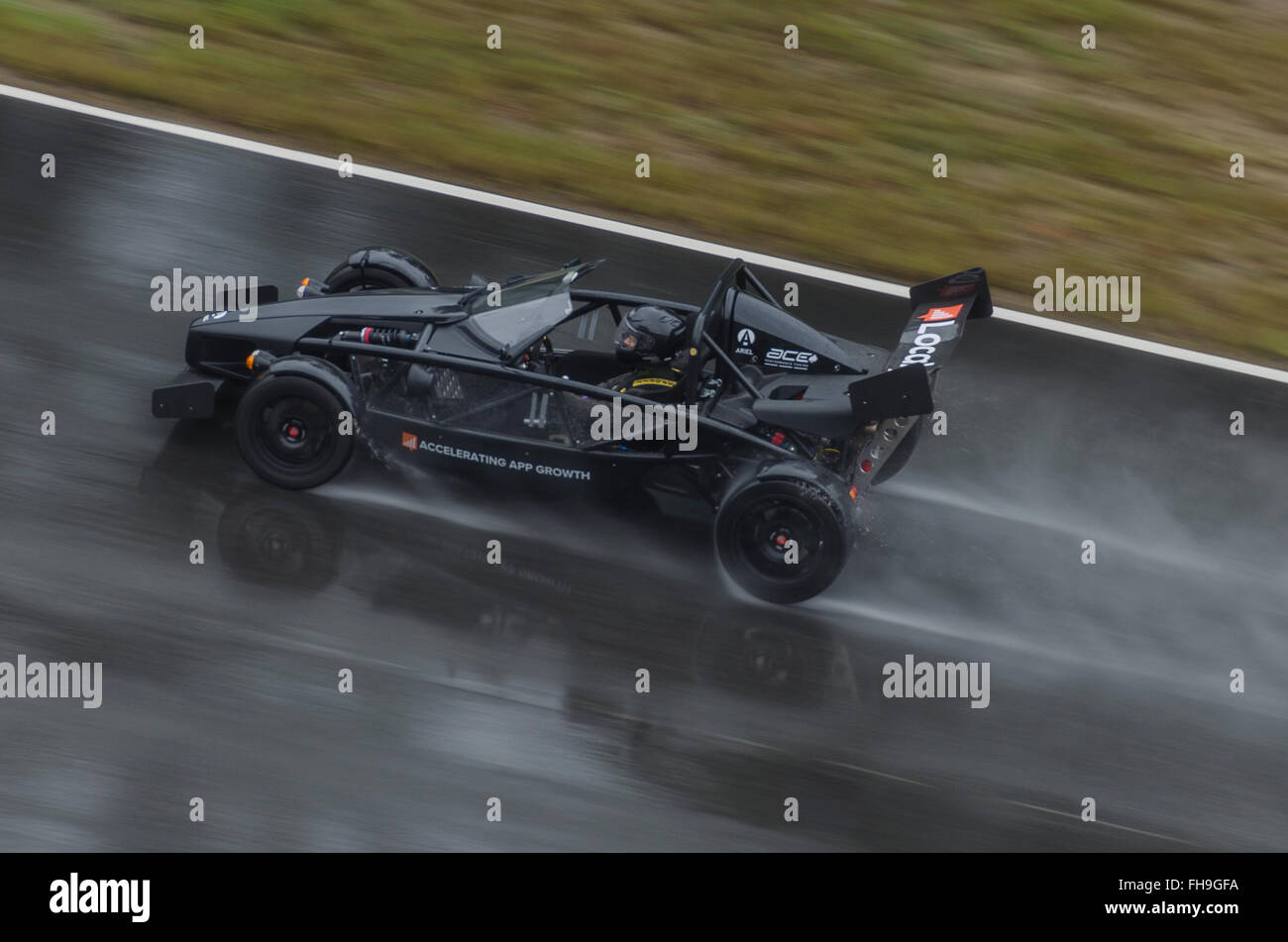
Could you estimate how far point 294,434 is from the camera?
7.27 m

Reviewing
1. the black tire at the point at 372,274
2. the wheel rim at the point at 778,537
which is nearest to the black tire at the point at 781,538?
the wheel rim at the point at 778,537

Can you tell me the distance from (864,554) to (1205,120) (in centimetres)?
721

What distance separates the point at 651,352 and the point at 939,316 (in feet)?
5.31

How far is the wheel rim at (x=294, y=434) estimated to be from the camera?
23.5 ft

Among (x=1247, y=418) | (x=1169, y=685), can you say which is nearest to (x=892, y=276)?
(x=1247, y=418)

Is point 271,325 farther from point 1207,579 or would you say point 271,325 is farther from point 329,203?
point 1207,579

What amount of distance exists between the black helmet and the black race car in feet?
0.03

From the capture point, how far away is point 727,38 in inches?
497

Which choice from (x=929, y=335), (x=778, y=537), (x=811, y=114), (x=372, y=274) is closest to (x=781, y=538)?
(x=778, y=537)

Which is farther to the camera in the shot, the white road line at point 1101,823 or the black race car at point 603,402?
the black race car at point 603,402

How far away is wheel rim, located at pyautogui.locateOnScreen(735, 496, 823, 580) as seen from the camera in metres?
6.98
